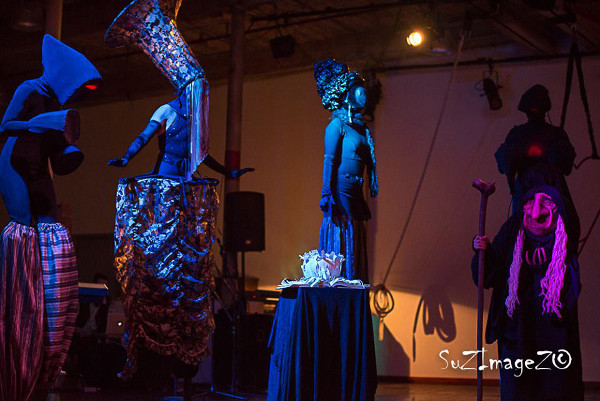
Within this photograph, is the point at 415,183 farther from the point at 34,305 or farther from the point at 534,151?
the point at 34,305

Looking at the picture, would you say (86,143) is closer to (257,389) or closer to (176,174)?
(257,389)

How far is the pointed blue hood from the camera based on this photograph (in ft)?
11.0

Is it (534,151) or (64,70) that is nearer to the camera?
(64,70)

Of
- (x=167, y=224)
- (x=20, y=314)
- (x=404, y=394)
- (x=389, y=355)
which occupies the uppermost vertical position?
(x=167, y=224)

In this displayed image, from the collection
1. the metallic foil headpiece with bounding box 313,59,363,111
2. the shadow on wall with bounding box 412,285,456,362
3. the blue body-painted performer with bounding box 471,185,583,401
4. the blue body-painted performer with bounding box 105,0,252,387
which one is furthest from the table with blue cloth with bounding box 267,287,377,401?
the shadow on wall with bounding box 412,285,456,362

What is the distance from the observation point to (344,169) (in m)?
4.73

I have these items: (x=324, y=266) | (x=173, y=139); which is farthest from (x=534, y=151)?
(x=173, y=139)

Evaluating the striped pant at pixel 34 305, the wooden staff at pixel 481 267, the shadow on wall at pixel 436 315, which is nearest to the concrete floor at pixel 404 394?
the shadow on wall at pixel 436 315

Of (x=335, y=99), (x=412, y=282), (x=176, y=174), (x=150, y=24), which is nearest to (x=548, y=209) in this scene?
(x=335, y=99)

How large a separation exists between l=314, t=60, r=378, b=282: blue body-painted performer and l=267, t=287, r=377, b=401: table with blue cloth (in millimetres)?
596

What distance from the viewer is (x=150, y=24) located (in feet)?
13.7

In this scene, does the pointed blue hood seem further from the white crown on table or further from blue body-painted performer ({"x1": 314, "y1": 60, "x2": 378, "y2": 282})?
blue body-painted performer ({"x1": 314, "y1": 60, "x2": 378, "y2": 282})

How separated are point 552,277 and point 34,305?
8.96 ft

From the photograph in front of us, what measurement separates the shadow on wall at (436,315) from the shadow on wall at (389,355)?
151 millimetres
